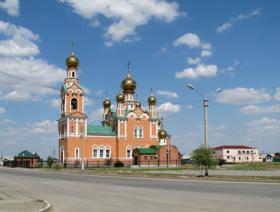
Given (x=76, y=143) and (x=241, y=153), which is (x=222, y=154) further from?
(x=76, y=143)

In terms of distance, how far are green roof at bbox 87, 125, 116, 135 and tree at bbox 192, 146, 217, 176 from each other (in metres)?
48.3

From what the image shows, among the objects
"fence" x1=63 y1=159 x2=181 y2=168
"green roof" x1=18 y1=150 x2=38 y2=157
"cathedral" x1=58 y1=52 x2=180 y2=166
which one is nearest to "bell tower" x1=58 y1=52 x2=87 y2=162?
"cathedral" x1=58 y1=52 x2=180 y2=166

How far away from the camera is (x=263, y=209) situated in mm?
13281

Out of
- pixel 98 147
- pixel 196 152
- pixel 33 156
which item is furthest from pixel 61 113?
pixel 196 152

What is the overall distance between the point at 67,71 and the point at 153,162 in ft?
79.1

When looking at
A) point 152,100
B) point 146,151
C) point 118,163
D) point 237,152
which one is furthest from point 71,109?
point 237,152

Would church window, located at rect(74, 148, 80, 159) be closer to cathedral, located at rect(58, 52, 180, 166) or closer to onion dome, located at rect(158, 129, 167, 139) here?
cathedral, located at rect(58, 52, 180, 166)

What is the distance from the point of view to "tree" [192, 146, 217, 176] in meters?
37.7

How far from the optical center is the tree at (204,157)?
37.7m

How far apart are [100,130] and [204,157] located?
50.5m

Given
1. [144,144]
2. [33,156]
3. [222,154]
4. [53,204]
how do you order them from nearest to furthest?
[53,204] < [144,144] < [33,156] < [222,154]

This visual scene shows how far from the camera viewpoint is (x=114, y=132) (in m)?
87.8

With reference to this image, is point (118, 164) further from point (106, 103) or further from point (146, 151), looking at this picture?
point (106, 103)

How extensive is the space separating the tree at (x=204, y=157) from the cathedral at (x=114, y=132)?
44.2m
